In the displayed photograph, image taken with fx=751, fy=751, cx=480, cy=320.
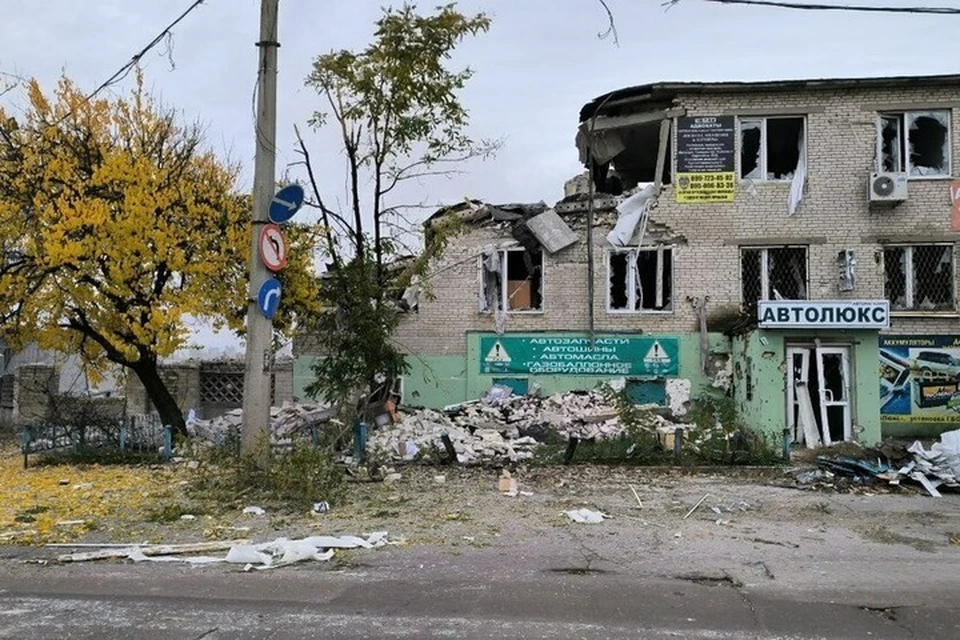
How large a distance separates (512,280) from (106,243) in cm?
860

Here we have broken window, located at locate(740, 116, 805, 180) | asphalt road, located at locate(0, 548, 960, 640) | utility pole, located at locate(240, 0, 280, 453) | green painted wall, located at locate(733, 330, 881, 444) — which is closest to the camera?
asphalt road, located at locate(0, 548, 960, 640)

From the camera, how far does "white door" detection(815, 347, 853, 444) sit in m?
12.8

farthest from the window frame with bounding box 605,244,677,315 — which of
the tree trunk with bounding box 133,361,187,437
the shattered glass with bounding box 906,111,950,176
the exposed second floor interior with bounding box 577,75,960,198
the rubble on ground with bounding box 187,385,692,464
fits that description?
the tree trunk with bounding box 133,361,187,437

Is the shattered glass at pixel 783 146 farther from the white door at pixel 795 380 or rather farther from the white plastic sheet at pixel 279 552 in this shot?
the white plastic sheet at pixel 279 552

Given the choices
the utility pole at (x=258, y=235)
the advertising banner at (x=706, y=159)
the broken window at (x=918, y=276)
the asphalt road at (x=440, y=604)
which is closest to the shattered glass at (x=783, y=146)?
the advertising banner at (x=706, y=159)

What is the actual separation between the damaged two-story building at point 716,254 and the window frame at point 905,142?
4 cm

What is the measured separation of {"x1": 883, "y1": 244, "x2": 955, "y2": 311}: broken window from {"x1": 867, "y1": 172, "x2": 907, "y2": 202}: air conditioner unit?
1.14 meters

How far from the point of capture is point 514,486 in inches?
392

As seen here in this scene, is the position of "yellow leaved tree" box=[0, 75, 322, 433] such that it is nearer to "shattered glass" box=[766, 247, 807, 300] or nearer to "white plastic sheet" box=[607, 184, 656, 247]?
"white plastic sheet" box=[607, 184, 656, 247]

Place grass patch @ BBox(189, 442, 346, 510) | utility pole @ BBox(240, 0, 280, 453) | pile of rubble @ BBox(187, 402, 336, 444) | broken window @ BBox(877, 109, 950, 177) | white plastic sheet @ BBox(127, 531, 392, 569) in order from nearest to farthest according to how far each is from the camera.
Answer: white plastic sheet @ BBox(127, 531, 392, 569)
grass patch @ BBox(189, 442, 346, 510)
utility pole @ BBox(240, 0, 280, 453)
pile of rubble @ BBox(187, 402, 336, 444)
broken window @ BBox(877, 109, 950, 177)

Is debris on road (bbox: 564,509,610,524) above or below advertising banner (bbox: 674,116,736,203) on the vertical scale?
below

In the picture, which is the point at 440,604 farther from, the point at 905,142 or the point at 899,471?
the point at 905,142

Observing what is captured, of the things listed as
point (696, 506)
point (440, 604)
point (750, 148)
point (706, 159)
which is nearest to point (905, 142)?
point (750, 148)

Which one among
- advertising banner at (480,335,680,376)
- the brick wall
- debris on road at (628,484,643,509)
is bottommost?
debris on road at (628,484,643,509)
